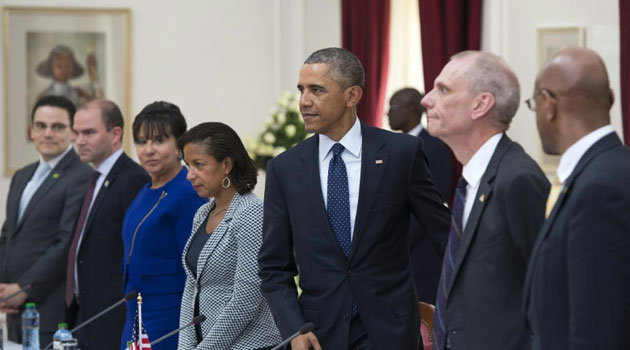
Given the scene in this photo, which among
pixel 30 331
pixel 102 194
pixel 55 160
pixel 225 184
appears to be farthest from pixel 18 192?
pixel 225 184

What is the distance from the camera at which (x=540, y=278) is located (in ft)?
7.89

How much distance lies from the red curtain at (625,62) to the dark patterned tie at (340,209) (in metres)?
3.32

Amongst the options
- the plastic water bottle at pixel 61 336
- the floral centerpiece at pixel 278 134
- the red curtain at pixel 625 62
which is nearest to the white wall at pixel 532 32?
the red curtain at pixel 625 62

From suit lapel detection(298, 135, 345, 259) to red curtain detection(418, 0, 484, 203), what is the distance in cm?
412

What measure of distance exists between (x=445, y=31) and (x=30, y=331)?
4.38m

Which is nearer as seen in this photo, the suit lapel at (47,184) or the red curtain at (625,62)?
the suit lapel at (47,184)

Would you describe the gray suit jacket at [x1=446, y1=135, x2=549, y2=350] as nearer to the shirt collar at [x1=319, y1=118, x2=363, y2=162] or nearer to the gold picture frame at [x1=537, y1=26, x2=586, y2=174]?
the shirt collar at [x1=319, y1=118, x2=363, y2=162]

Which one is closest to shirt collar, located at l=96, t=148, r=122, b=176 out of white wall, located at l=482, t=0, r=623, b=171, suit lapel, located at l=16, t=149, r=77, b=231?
suit lapel, located at l=16, t=149, r=77, b=231

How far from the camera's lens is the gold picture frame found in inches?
269

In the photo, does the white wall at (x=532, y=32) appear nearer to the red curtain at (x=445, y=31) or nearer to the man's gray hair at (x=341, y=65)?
the red curtain at (x=445, y=31)

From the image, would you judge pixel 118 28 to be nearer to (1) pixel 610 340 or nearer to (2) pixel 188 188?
(2) pixel 188 188

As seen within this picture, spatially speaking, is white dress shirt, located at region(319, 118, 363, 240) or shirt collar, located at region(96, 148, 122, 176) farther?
shirt collar, located at region(96, 148, 122, 176)

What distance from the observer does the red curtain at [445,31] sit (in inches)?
301

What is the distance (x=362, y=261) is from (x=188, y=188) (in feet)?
4.28
